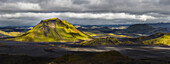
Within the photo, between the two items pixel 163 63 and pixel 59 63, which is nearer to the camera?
pixel 59 63

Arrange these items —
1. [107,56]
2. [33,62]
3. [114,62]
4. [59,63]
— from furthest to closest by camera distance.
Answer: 1. [107,56]
2. [33,62]
3. [114,62]
4. [59,63]

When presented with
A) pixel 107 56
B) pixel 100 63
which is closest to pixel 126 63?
pixel 100 63

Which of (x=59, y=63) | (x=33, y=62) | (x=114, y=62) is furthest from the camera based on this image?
(x=33, y=62)

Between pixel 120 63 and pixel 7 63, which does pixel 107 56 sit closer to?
pixel 120 63

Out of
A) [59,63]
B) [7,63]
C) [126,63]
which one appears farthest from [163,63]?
[7,63]

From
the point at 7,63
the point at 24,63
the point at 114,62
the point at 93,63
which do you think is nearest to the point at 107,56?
the point at 114,62

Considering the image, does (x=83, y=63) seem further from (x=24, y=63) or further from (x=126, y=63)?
(x=24, y=63)

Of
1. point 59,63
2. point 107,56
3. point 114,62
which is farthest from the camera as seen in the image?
point 107,56

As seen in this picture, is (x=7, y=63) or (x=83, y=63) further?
(x=7, y=63)

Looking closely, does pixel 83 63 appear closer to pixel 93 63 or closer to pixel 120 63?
pixel 93 63
